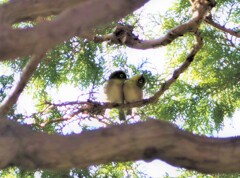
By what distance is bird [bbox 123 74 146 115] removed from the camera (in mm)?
3959

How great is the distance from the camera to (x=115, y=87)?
4094 millimetres

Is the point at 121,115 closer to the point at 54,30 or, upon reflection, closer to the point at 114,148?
the point at 114,148

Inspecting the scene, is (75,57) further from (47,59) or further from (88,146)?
(88,146)

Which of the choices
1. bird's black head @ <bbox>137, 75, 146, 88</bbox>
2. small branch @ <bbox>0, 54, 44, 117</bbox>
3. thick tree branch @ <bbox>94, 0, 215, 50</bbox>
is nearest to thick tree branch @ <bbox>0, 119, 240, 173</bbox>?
small branch @ <bbox>0, 54, 44, 117</bbox>

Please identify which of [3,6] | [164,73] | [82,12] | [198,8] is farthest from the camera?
[164,73]

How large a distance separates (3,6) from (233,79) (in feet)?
8.18

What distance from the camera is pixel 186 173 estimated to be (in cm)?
408

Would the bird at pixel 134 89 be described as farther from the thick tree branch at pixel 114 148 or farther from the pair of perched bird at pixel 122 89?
the thick tree branch at pixel 114 148

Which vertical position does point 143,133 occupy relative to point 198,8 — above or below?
below

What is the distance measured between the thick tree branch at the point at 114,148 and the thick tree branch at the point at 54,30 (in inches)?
7.8

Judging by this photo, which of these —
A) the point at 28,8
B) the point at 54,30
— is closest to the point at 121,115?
the point at 28,8

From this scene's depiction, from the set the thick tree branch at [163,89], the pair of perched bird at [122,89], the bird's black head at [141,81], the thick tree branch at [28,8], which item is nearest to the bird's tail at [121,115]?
the pair of perched bird at [122,89]

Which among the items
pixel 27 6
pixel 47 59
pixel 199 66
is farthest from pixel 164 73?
pixel 27 6

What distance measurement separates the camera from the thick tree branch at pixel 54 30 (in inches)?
51.2
